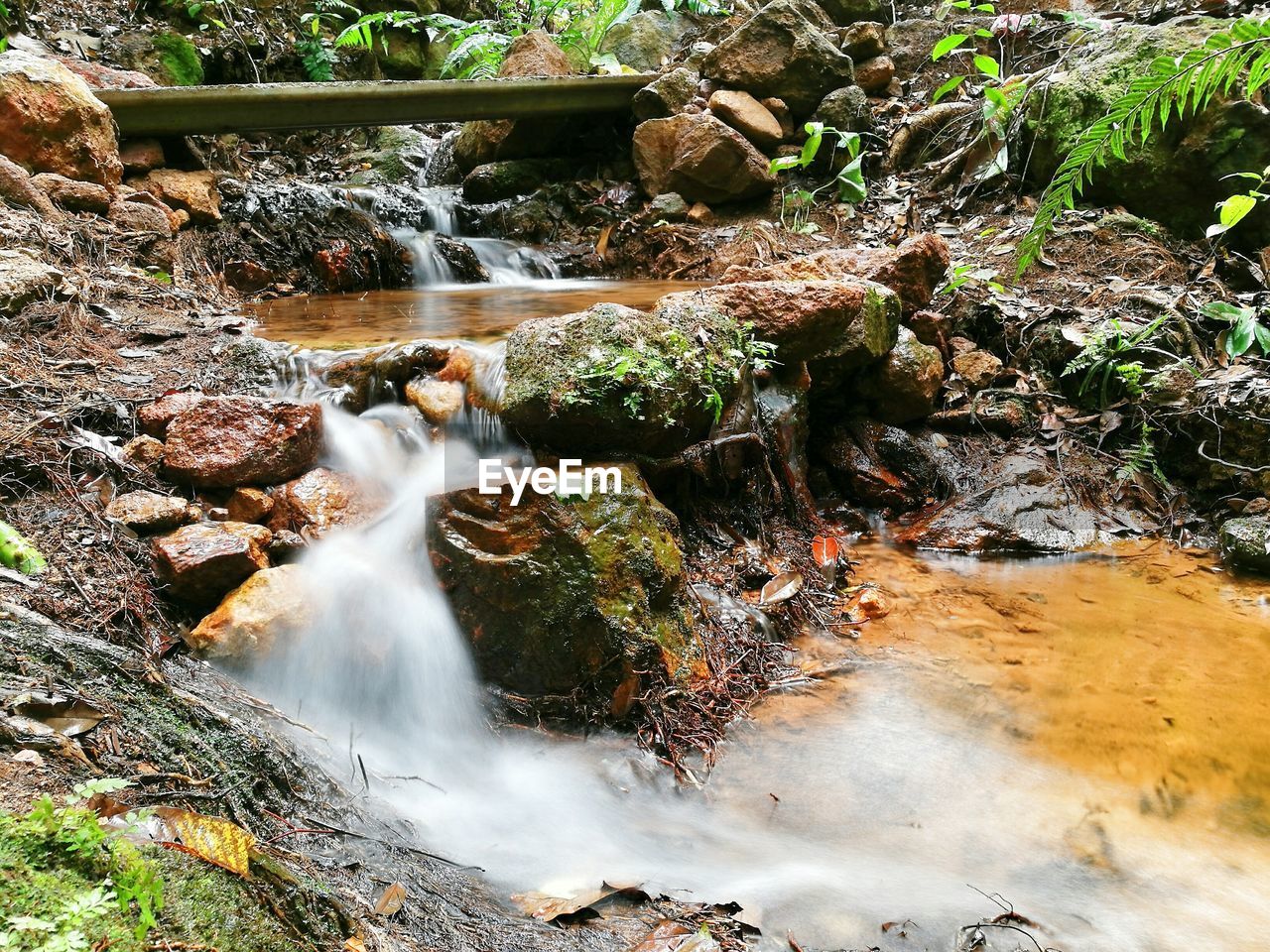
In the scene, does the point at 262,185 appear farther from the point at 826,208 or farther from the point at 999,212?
the point at 999,212

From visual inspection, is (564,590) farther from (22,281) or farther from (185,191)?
(185,191)

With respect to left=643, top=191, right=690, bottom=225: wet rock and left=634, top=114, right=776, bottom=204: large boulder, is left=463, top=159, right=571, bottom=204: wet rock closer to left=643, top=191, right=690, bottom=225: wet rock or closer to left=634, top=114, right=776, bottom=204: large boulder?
left=634, top=114, right=776, bottom=204: large boulder

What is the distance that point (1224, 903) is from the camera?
193 cm

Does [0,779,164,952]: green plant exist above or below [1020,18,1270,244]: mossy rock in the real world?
below

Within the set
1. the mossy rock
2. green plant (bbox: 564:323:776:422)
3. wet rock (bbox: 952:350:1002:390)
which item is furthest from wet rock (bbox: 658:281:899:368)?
the mossy rock

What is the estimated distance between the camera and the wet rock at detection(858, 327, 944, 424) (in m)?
4.29

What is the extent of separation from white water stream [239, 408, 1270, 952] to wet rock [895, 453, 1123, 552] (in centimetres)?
136

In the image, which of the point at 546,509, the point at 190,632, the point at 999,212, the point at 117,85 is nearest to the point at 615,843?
the point at 546,509

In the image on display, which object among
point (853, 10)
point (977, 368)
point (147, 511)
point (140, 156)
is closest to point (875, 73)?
point (853, 10)

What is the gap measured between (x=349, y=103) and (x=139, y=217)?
2.53 m

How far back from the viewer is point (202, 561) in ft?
8.43

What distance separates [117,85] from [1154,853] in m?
8.64

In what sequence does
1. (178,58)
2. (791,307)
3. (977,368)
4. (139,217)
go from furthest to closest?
(178,58) → (139,217) → (977,368) → (791,307)

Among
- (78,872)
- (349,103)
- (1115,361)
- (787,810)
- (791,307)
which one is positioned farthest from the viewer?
(349,103)
